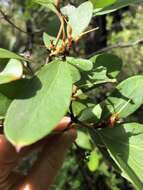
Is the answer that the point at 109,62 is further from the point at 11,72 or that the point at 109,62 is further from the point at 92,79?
the point at 11,72

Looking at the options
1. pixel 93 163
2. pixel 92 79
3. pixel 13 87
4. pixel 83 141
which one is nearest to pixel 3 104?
pixel 13 87

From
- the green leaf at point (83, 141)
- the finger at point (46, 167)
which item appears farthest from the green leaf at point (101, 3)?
the green leaf at point (83, 141)

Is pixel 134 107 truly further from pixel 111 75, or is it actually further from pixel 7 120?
pixel 7 120

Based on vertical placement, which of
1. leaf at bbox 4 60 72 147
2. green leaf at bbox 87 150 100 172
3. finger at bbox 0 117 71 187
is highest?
leaf at bbox 4 60 72 147

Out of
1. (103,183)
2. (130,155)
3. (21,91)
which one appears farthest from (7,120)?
(103,183)

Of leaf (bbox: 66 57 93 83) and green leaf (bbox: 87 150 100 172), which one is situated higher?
leaf (bbox: 66 57 93 83)

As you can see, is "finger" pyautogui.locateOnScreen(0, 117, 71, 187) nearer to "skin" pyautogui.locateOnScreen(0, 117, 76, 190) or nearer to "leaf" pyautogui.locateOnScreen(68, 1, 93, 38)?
"skin" pyautogui.locateOnScreen(0, 117, 76, 190)

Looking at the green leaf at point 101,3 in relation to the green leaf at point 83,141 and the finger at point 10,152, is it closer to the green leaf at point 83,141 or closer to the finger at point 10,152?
the finger at point 10,152

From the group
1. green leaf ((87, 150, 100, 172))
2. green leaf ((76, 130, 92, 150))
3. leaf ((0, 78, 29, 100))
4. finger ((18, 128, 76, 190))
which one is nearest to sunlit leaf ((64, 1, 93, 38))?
leaf ((0, 78, 29, 100))
